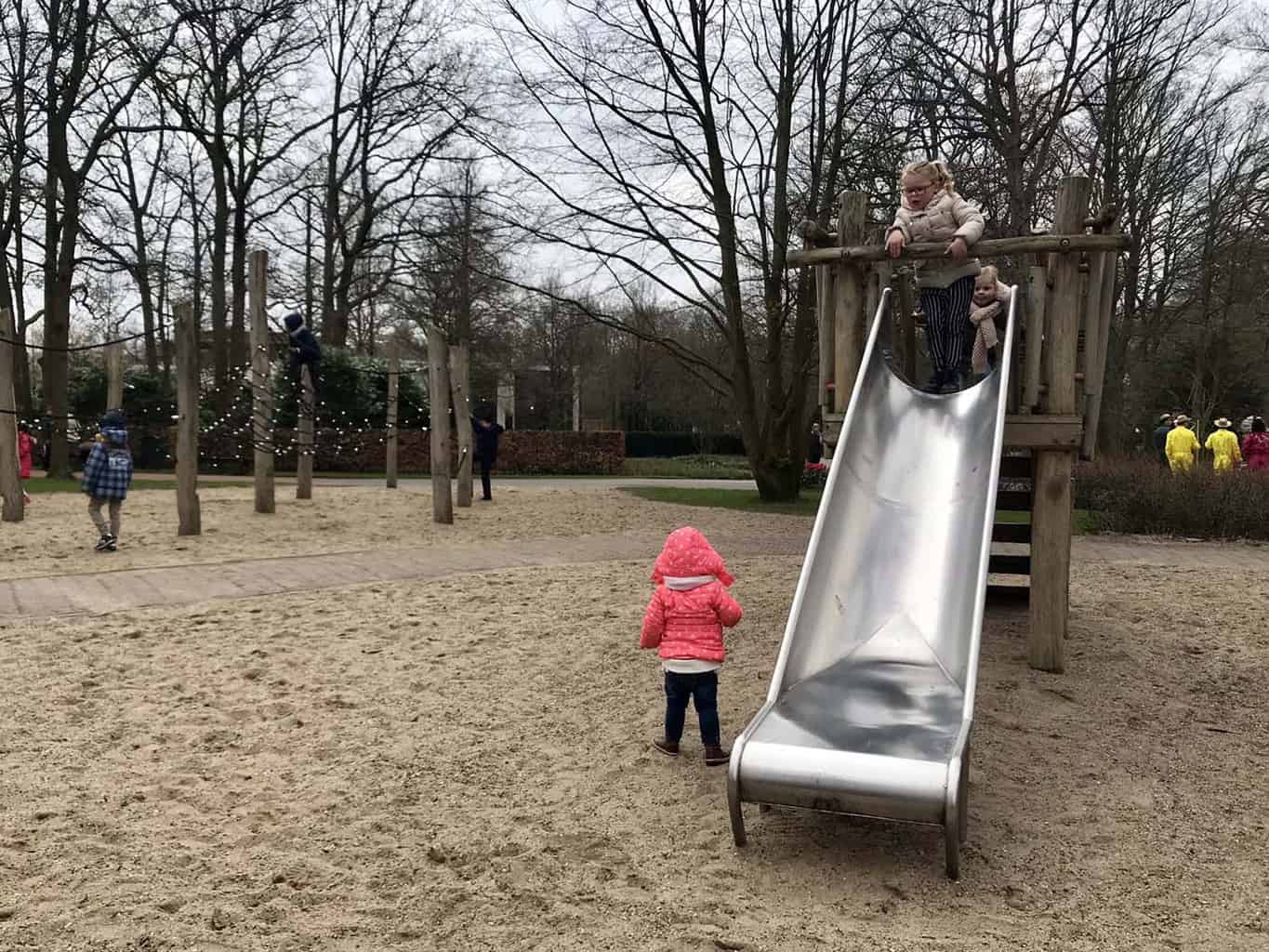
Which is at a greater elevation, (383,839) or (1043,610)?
(1043,610)

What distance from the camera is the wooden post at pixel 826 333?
262 inches

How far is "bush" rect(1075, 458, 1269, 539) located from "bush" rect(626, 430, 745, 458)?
2869cm

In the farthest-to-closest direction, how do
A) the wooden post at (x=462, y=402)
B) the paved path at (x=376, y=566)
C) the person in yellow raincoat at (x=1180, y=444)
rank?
the person in yellow raincoat at (x=1180, y=444) < the wooden post at (x=462, y=402) < the paved path at (x=376, y=566)

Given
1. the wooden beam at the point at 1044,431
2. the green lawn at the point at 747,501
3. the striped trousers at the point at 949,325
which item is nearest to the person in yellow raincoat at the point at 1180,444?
the green lawn at the point at 747,501

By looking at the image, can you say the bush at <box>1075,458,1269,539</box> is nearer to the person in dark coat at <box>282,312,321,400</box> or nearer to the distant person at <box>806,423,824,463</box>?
the distant person at <box>806,423,824,463</box>

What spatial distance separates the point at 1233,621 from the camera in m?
8.00

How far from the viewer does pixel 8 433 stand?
1343 centimetres

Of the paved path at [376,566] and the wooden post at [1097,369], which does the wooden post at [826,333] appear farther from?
the paved path at [376,566]

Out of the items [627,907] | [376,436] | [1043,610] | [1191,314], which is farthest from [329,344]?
[627,907]

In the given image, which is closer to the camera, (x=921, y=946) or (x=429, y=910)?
(x=921, y=946)

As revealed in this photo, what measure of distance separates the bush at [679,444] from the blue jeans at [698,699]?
38377 mm

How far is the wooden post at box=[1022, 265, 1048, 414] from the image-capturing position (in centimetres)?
634

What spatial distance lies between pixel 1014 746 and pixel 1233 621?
4.01 m

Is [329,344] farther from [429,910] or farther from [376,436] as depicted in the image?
[429,910]
